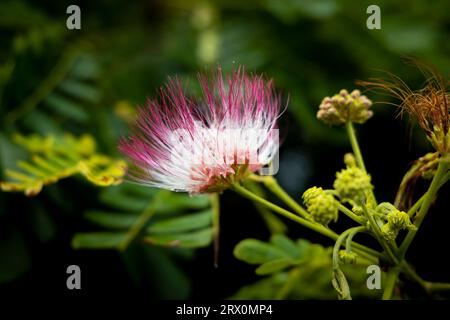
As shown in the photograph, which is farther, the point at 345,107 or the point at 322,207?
the point at 345,107

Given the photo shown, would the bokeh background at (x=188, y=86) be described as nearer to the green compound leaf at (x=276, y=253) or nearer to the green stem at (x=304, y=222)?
the green compound leaf at (x=276, y=253)

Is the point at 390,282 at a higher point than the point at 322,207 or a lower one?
lower

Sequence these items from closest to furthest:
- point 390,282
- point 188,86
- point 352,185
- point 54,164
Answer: point 352,185, point 390,282, point 54,164, point 188,86

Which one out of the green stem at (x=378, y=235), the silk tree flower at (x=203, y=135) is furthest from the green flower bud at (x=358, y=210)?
the silk tree flower at (x=203, y=135)

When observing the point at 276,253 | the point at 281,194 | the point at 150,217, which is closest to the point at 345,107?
the point at 281,194

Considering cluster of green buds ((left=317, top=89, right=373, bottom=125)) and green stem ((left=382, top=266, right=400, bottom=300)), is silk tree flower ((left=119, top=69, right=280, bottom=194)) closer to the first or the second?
cluster of green buds ((left=317, top=89, right=373, bottom=125))

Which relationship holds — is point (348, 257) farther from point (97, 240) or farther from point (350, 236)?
point (97, 240)

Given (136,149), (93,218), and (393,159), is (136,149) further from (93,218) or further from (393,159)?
(393,159)
